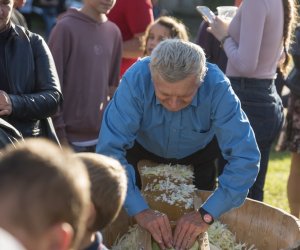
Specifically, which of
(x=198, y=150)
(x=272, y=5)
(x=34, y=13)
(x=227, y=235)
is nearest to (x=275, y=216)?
(x=227, y=235)

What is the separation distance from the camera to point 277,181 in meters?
6.61

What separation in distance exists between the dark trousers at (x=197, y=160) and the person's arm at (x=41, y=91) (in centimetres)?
46

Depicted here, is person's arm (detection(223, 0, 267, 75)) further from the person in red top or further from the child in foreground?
the child in foreground

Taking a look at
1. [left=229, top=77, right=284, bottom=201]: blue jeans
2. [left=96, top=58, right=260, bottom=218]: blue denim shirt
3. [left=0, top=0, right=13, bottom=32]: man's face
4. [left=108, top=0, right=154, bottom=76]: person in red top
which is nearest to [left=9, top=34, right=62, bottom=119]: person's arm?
[left=0, top=0, right=13, bottom=32]: man's face

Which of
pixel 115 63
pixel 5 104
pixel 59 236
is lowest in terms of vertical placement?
pixel 115 63

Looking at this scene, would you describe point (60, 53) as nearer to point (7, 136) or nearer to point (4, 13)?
point (4, 13)

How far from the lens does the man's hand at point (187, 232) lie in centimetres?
312

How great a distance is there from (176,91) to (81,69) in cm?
153

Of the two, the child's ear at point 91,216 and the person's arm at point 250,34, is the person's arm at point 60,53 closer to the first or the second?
the person's arm at point 250,34

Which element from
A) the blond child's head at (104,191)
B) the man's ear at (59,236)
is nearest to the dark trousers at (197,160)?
the blond child's head at (104,191)

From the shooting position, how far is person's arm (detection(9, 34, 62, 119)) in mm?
3331

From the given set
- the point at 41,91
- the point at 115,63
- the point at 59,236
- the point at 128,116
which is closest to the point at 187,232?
the point at 128,116

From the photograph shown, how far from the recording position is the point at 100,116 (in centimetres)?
465

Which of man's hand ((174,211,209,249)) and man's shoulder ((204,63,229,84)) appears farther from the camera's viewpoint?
man's shoulder ((204,63,229,84))
